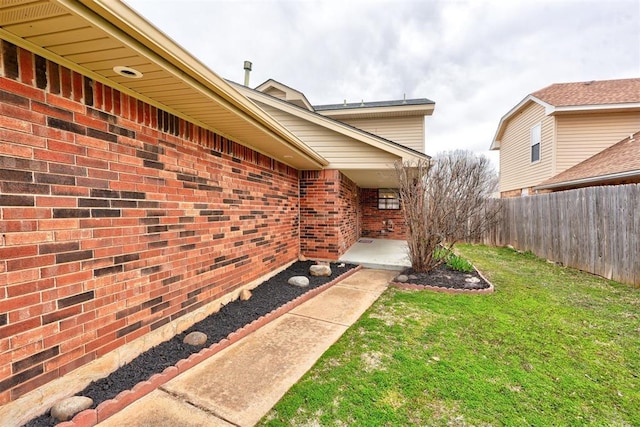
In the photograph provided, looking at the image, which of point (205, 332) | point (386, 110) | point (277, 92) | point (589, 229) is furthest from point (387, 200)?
point (205, 332)

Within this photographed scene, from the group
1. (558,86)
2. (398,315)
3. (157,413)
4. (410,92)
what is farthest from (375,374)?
(558,86)

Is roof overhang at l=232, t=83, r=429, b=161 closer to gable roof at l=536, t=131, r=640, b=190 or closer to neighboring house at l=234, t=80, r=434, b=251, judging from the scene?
neighboring house at l=234, t=80, r=434, b=251

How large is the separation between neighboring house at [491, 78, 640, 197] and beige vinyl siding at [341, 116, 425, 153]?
5.11 meters

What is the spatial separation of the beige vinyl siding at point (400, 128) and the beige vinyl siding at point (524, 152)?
5240 mm

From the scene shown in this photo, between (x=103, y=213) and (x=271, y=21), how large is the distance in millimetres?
8060

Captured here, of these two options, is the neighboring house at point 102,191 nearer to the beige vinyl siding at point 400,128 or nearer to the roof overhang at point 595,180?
the beige vinyl siding at point 400,128

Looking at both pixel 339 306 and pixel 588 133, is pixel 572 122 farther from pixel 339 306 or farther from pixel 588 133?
pixel 339 306

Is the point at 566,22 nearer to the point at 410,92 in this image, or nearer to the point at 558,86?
the point at 558,86

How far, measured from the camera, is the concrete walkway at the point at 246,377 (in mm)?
2037

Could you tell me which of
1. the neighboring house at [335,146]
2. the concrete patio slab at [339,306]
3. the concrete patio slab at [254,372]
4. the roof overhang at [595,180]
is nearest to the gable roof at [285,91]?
the neighboring house at [335,146]

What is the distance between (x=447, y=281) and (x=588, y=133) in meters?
10.3

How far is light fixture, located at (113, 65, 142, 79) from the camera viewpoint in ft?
7.05

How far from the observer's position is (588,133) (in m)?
10.5

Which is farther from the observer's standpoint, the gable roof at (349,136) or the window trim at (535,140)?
the window trim at (535,140)
